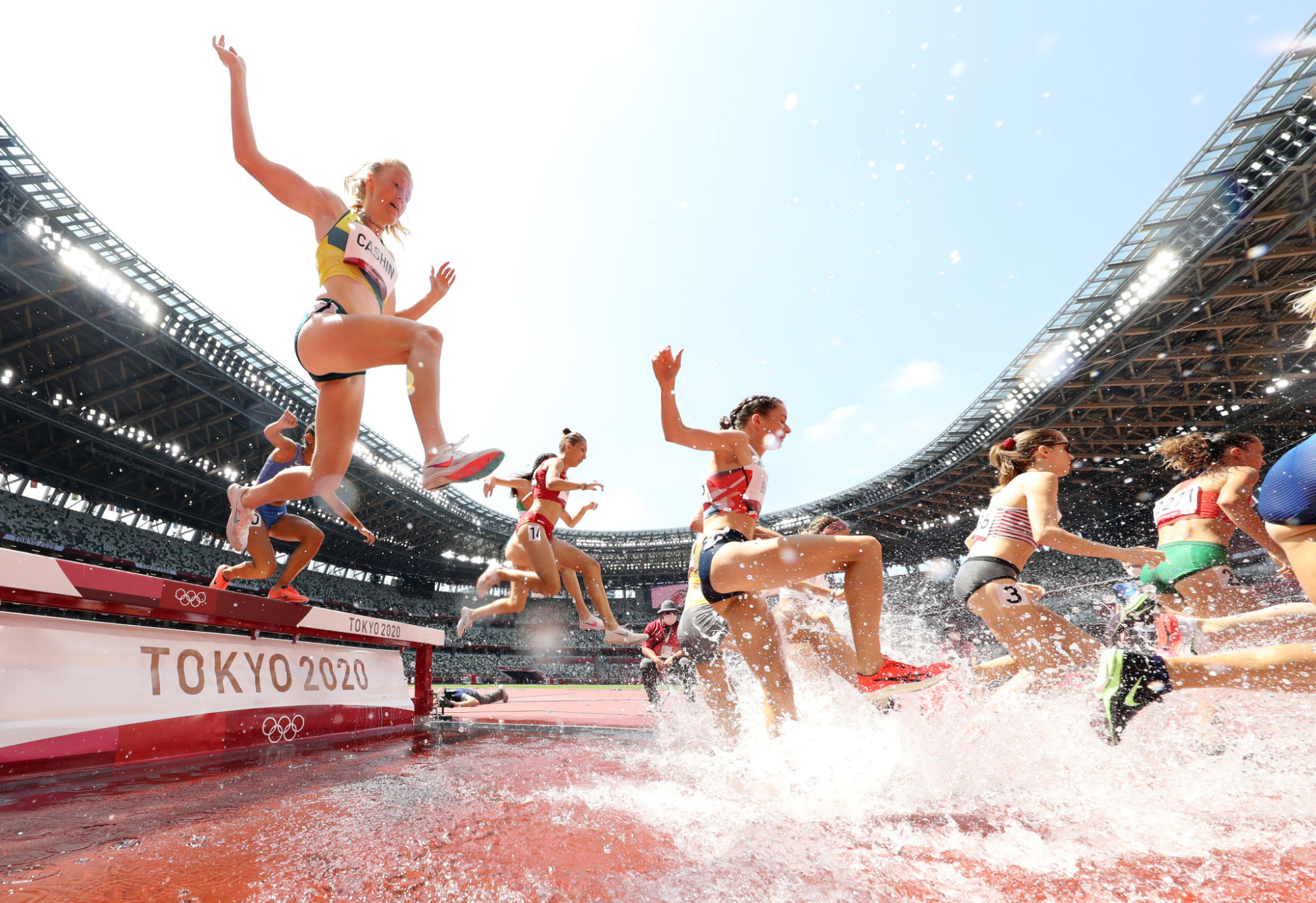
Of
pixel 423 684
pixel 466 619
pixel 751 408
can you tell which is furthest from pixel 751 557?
pixel 466 619

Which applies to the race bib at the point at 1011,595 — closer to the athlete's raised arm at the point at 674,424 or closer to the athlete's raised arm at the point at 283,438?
the athlete's raised arm at the point at 674,424

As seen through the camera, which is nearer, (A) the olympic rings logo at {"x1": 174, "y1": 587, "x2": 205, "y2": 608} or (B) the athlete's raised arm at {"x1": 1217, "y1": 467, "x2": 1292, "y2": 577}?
(A) the olympic rings logo at {"x1": 174, "y1": 587, "x2": 205, "y2": 608}

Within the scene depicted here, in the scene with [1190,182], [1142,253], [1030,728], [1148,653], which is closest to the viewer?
[1148,653]

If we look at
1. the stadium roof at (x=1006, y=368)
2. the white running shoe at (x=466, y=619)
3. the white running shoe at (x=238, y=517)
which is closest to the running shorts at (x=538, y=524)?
the white running shoe at (x=466, y=619)

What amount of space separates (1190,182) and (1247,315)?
195 inches

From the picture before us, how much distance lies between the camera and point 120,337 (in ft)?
50.4

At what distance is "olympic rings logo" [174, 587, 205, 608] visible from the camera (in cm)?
317

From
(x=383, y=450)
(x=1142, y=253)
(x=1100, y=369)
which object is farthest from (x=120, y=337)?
(x=1100, y=369)

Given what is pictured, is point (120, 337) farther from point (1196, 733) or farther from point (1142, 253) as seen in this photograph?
point (1142, 253)

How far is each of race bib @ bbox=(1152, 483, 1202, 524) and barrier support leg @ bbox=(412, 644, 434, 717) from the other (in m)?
6.45

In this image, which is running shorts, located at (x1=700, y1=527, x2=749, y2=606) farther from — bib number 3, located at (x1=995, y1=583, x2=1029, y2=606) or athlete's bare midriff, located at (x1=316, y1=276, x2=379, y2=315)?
athlete's bare midriff, located at (x1=316, y1=276, x2=379, y2=315)

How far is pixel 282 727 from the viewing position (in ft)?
12.8

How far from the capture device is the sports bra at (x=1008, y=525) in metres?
3.31

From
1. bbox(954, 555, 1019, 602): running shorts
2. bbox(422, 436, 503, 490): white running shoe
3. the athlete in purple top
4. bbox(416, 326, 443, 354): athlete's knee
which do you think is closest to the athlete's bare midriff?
bbox(416, 326, 443, 354): athlete's knee
